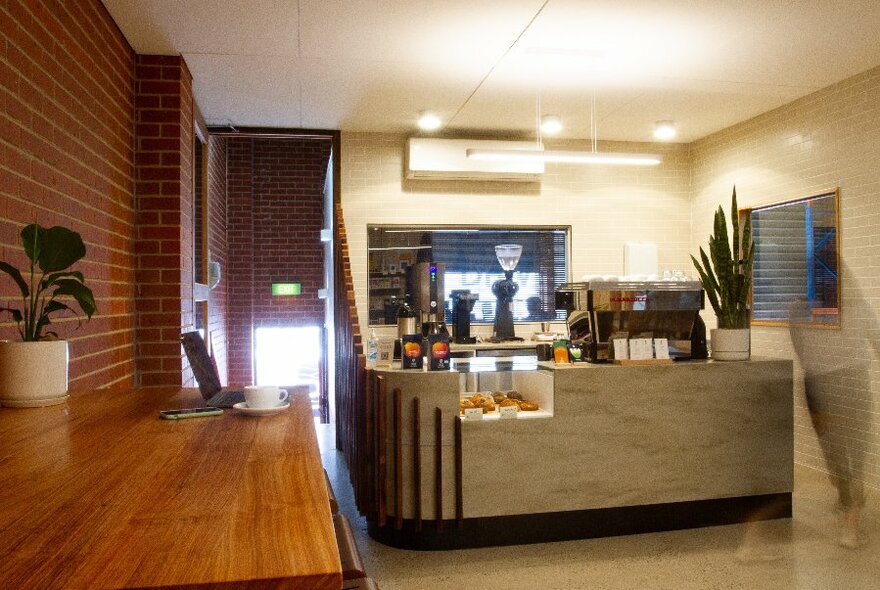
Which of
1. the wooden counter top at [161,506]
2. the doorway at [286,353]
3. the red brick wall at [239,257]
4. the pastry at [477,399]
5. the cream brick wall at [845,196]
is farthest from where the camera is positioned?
the doorway at [286,353]

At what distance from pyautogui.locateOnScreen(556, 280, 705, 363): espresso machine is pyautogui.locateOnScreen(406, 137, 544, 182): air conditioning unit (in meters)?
2.12

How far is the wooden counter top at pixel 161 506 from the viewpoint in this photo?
73 cm

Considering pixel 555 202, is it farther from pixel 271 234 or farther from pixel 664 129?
pixel 271 234

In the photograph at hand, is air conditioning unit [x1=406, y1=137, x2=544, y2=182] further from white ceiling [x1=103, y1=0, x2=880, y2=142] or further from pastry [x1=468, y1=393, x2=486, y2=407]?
pastry [x1=468, y1=393, x2=486, y2=407]

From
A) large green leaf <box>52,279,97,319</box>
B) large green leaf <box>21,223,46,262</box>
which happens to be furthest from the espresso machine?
large green leaf <box>21,223,46,262</box>

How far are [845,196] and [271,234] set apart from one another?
249 inches

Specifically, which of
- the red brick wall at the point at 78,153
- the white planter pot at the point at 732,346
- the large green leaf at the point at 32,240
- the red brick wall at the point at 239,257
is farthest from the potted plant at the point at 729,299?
the red brick wall at the point at 239,257

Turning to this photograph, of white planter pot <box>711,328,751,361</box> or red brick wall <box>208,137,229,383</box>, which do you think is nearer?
white planter pot <box>711,328,751,361</box>

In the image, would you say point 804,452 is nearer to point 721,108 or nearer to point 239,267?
point 721,108

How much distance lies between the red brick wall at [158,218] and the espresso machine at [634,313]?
241cm

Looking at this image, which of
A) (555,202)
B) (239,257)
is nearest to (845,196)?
(555,202)

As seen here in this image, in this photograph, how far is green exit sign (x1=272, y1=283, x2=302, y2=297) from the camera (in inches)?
345

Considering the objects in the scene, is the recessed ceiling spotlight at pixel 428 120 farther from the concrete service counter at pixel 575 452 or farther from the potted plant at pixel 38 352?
the potted plant at pixel 38 352

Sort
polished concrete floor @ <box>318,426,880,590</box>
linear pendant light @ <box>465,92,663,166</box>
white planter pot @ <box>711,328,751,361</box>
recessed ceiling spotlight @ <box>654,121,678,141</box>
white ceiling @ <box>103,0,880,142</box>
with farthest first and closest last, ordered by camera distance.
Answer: recessed ceiling spotlight @ <box>654,121,678,141</box>, linear pendant light @ <box>465,92,663,166</box>, white planter pot @ <box>711,328,751,361</box>, white ceiling @ <box>103,0,880,142</box>, polished concrete floor @ <box>318,426,880,590</box>
